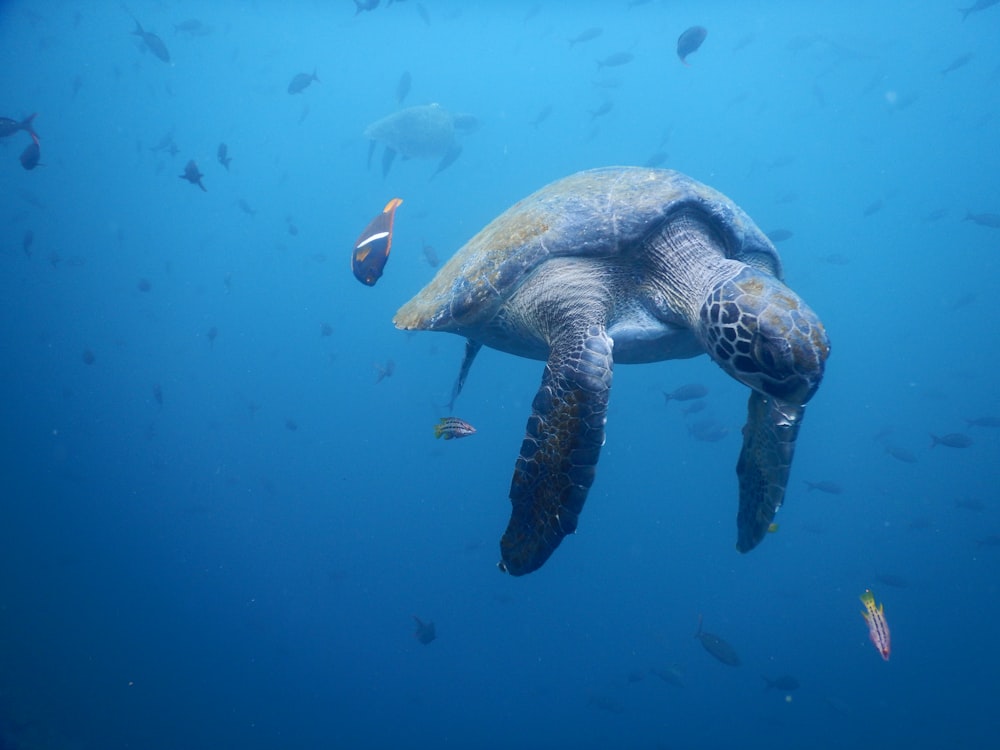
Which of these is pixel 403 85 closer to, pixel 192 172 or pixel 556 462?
pixel 192 172

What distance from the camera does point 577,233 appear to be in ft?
12.3

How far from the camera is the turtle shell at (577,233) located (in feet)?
12.3

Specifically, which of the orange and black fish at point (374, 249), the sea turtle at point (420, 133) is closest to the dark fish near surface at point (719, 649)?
the orange and black fish at point (374, 249)

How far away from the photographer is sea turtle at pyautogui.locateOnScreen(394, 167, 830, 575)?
2.80m

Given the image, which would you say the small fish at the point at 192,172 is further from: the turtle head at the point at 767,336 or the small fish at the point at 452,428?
the turtle head at the point at 767,336

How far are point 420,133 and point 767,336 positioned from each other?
15866mm

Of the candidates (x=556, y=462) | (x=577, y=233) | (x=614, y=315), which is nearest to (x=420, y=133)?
(x=577, y=233)

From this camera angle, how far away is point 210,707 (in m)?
17.5

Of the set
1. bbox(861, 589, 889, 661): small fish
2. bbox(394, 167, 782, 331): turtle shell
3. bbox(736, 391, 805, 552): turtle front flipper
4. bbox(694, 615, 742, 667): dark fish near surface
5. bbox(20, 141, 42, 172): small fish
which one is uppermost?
bbox(20, 141, 42, 172): small fish

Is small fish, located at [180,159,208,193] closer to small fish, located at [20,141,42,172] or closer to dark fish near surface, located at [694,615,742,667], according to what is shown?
small fish, located at [20,141,42,172]

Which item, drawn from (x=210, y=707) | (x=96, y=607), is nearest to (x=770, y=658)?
(x=210, y=707)

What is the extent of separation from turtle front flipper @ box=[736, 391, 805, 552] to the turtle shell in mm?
1442

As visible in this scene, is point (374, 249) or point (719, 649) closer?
point (374, 249)

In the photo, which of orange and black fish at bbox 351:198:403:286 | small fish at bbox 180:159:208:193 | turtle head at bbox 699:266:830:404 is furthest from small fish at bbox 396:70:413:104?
turtle head at bbox 699:266:830:404
